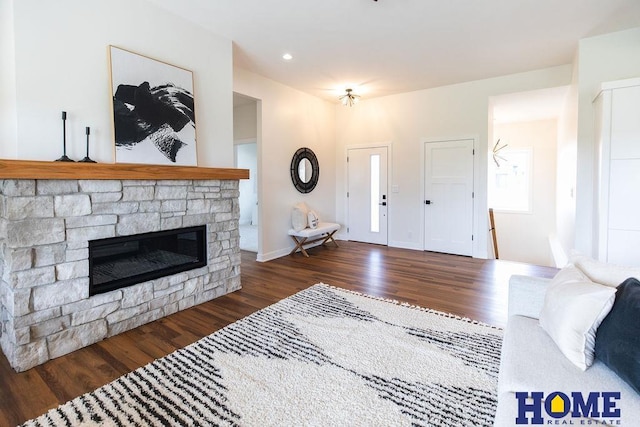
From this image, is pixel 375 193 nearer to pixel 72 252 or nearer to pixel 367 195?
pixel 367 195

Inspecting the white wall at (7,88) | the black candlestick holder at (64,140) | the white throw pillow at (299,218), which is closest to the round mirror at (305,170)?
the white throw pillow at (299,218)

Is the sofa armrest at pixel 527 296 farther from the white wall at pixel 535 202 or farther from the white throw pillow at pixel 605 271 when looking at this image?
the white wall at pixel 535 202

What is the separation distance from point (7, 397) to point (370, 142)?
581 centimetres

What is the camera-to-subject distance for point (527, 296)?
1.86 meters

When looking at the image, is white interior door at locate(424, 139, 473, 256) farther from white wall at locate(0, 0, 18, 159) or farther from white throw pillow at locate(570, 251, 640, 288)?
white wall at locate(0, 0, 18, 159)

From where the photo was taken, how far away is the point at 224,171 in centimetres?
334

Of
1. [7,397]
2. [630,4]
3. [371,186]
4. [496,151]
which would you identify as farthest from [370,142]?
[7,397]

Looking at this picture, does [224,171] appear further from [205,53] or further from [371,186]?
[371,186]

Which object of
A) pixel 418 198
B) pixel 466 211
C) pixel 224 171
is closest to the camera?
pixel 224 171

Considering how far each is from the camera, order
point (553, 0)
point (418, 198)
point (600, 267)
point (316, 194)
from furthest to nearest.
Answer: point (316, 194)
point (418, 198)
point (553, 0)
point (600, 267)

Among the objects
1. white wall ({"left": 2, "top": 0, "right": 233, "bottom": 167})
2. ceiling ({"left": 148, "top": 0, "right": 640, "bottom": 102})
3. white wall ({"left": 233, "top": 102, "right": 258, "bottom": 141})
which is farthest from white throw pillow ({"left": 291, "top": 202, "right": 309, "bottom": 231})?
white wall ({"left": 2, "top": 0, "right": 233, "bottom": 167})

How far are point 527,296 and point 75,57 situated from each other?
11.8 ft

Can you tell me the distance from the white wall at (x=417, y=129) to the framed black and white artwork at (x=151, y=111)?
3870 mm

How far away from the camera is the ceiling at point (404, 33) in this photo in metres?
2.96
